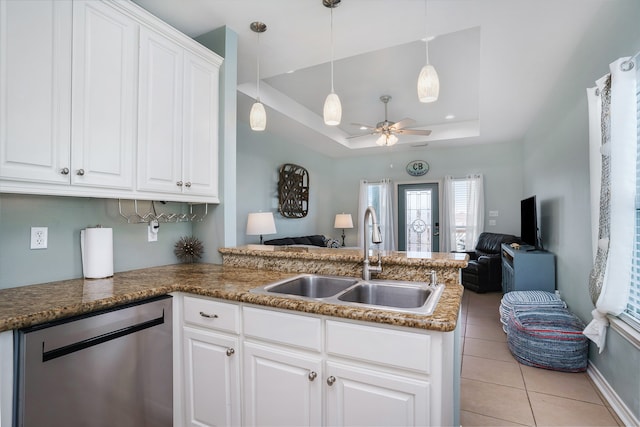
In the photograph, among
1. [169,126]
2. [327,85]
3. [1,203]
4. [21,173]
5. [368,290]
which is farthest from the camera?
[327,85]

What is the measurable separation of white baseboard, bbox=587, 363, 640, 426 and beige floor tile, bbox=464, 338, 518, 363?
20.4 inches

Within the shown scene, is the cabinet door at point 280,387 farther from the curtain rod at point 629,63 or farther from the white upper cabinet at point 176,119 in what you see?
the curtain rod at point 629,63

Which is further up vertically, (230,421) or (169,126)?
(169,126)

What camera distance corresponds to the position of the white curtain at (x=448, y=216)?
20.3ft

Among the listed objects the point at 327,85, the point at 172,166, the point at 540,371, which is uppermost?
the point at 327,85

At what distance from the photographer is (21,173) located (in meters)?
1.36

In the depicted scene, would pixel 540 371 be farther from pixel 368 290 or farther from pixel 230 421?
pixel 230 421

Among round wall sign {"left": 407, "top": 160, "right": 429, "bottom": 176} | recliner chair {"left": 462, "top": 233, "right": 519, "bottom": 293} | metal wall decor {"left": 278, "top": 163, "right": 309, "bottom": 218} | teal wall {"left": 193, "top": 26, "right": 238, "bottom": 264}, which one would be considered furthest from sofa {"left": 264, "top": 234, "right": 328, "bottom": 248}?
recliner chair {"left": 462, "top": 233, "right": 519, "bottom": 293}

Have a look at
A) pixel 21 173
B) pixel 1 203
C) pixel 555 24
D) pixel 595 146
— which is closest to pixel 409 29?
pixel 555 24

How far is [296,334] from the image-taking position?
4.45 ft

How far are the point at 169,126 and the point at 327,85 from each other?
246 centimetres

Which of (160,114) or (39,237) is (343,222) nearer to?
(160,114)

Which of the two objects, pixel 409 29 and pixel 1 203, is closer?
pixel 1 203

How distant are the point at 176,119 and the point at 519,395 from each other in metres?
3.04
